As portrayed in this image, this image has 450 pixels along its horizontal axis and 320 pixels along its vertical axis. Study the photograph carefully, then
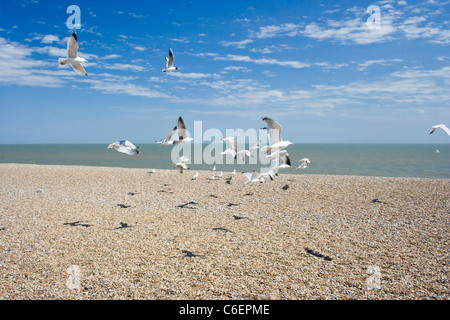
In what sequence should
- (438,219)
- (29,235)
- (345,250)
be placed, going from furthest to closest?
(438,219)
(29,235)
(345,250)

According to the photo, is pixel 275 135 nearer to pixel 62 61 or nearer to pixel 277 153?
pixel 277 153

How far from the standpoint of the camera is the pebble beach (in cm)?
465

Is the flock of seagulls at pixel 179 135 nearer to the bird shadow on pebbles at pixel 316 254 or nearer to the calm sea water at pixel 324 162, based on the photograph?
the bird shadow on pebbles at pixel 316 254

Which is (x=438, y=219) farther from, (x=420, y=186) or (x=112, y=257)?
(x=112, y=257)

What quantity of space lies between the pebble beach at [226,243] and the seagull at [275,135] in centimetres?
230

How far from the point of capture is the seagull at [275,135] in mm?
7219

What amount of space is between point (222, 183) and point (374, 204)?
7025 mm

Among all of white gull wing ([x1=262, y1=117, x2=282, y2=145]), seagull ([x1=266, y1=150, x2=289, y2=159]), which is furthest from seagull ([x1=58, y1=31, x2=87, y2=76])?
seagull ([x1=266, y1=150, x2=289, y2=159])

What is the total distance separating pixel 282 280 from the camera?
15.9 feet

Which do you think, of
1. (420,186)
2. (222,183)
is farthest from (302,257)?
(420,186)

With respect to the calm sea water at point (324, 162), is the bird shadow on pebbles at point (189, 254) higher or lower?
lower

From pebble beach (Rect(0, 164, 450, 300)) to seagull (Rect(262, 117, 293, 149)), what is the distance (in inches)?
90.5

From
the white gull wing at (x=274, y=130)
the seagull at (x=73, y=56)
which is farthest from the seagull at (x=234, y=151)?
the seagull at (x=73, y=56)
